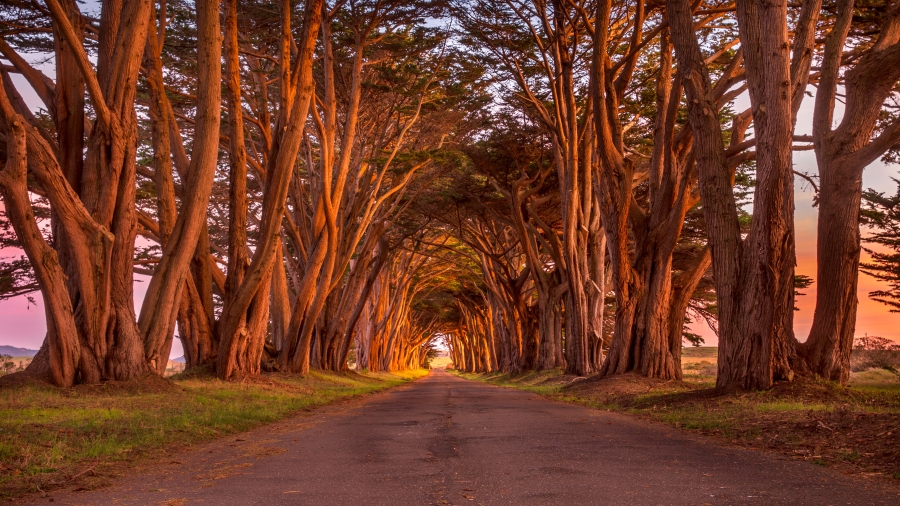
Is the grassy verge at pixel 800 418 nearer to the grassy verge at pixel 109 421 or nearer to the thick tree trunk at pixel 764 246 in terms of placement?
the thick tree trunk at pixel 764 246

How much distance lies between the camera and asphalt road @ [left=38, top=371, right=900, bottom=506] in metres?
4.50

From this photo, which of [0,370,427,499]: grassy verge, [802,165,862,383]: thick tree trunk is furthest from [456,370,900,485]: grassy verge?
[0,370,427,499]: grassy verge

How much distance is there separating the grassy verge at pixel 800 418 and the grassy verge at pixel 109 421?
5.07 m

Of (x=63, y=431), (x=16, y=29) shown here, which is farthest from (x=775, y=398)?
(x=16, y=29)

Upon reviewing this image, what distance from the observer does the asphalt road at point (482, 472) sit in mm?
4500

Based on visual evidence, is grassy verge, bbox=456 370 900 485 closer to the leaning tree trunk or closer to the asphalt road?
the asphalt road

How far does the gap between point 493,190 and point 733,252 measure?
15.6m

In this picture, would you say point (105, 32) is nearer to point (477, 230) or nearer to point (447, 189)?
point (447, 189)

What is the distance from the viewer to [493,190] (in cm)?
2573

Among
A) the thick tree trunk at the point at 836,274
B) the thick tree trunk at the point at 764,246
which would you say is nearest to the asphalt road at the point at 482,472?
the thick tree trunk at the point at 764,246

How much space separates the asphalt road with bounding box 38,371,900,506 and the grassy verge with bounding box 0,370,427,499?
40 cm

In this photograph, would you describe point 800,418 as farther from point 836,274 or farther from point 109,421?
point 109,421

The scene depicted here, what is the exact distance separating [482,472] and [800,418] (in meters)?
3.86

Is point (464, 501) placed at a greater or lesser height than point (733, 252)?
lesser
